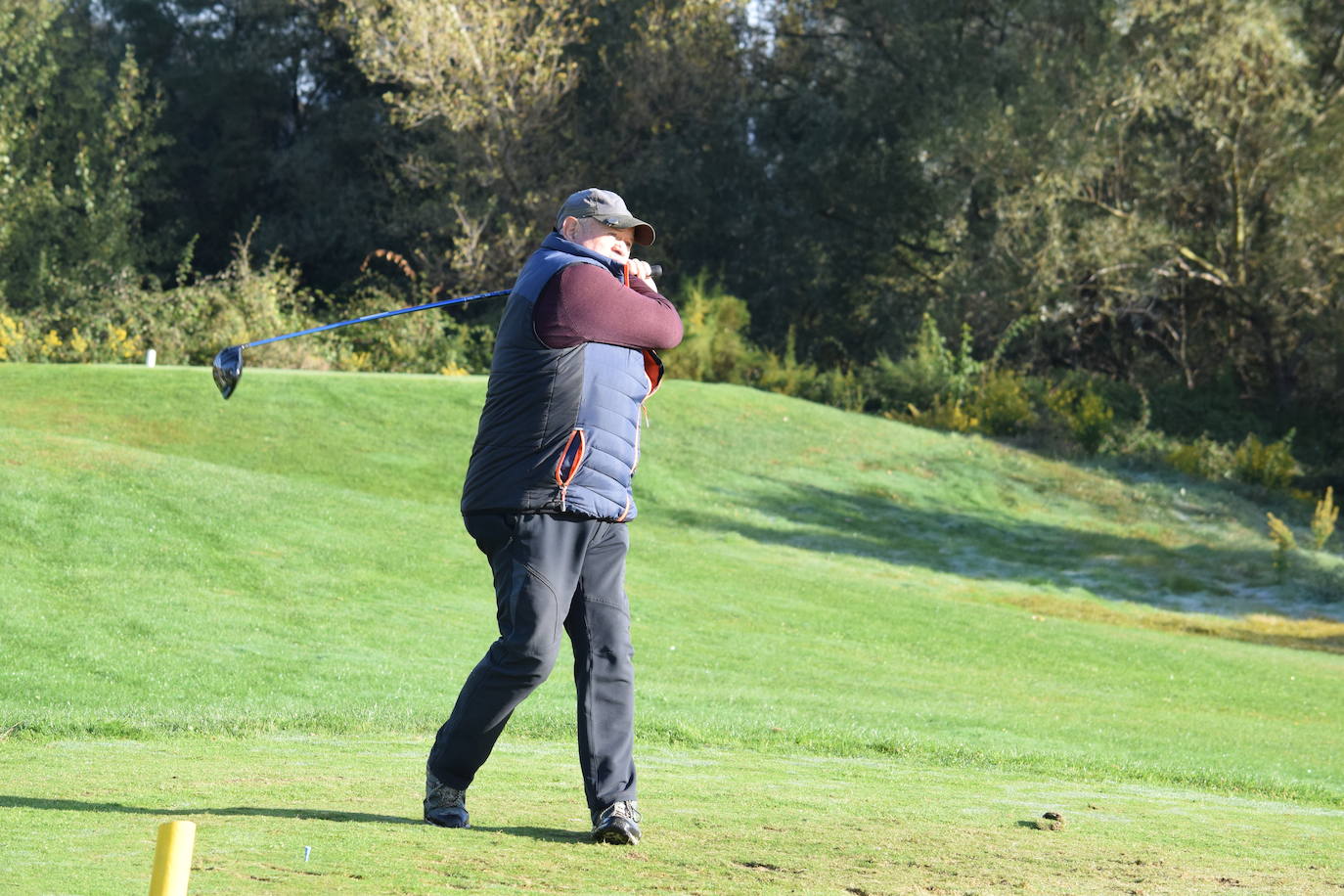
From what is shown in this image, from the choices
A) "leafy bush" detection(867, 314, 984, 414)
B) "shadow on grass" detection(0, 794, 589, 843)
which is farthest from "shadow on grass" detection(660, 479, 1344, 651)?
"shadow on grass" detection(0, 794, 589, 843)

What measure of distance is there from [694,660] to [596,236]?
25.4ft

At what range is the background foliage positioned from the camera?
30.1 meters

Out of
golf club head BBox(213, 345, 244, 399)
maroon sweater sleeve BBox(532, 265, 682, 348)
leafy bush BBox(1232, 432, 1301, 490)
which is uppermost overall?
leafy bush BBox(1232, 432, 1301, 490)

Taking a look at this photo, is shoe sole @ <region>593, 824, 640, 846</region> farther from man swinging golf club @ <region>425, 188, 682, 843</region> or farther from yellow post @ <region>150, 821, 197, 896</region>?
yellow post @ <region>150, 821, 197, 896</region>

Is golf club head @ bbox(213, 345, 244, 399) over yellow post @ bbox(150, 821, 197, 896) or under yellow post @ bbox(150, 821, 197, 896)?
over

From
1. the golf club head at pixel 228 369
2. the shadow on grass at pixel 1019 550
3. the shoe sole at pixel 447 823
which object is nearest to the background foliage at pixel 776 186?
the shadow on grass at pixel 1019 550

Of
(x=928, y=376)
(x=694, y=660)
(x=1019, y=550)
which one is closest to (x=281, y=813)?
(x=694, y=660)

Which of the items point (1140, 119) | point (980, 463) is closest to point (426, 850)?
point (980, 463)

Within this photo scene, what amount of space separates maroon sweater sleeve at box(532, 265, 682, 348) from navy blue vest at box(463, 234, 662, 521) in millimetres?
34

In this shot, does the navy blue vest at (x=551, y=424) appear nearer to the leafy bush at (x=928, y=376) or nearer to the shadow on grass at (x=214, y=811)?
the shadow on grass at (x=214, y=811)

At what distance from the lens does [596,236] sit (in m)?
5.20

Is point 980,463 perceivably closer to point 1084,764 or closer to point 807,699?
point 807,699

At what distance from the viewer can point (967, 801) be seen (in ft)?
21.1

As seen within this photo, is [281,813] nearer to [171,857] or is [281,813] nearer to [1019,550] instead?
[171,857]
